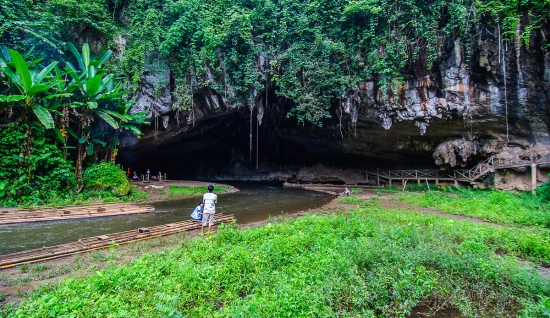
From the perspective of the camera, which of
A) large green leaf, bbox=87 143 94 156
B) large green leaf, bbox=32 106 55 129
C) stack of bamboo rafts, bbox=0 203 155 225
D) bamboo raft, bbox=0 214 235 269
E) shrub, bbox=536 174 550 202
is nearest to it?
bamboo raft, bbox=0 214 235 269

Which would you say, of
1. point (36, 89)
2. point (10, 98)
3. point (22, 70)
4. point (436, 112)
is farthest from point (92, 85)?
point (436, 112)

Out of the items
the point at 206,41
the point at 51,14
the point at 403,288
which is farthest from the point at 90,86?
the point at 403,288

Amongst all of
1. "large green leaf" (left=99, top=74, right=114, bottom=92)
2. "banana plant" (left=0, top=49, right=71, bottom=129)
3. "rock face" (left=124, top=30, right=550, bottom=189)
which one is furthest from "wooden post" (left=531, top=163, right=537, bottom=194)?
"banana plant" (left=0, top=49, right=71, bottom=129)

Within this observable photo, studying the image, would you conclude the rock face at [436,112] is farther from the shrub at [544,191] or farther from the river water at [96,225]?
the river water at [96,225]

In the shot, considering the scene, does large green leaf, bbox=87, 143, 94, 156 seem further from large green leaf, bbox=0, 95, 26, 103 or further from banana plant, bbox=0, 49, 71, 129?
large green leaf, bbox=0, 95, 26, 103

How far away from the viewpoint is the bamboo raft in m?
5.46

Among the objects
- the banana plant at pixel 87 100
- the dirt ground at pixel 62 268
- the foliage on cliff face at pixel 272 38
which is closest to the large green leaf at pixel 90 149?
the banana plant at pixel 87 100

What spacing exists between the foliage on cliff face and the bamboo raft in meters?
12.1

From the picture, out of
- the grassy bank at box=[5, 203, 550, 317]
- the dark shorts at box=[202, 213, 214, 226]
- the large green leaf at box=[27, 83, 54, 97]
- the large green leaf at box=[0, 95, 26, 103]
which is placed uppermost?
the large green leaf at box=[27, 83, 54, 97]

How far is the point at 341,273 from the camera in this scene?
4.01m

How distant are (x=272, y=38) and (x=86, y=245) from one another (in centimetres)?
1593

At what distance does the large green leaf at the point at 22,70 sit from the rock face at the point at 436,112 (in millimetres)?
7053

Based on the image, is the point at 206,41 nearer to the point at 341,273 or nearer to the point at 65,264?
the point at 65,264

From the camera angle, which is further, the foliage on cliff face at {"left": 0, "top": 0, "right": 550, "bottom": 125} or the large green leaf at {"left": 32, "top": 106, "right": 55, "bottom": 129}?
the foliage on cliff face at {"left": 0, "top": 0, "right": 550, "bottom": 125}
